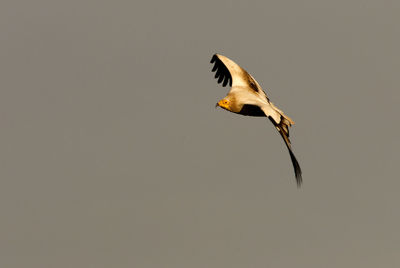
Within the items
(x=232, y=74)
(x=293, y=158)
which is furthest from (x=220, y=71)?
(x=293, y=158)

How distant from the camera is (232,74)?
52719 millimetres

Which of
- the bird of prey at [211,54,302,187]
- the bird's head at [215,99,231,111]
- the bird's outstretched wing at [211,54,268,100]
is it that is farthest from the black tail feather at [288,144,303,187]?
the bird's outstretched wing at [211,54,268,100]

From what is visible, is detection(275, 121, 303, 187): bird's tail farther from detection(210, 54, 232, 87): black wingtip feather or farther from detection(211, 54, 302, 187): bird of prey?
detection(210, 54, 232, 87): black wingtip feather

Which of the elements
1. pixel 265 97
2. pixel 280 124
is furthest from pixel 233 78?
pixel 280 124

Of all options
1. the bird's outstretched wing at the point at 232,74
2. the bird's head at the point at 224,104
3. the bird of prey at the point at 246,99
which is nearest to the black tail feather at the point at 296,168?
the bird of prey at the point at 246,99

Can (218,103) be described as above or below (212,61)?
below

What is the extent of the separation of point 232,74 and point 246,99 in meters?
6.27

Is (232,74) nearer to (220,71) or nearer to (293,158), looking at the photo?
(220,71)

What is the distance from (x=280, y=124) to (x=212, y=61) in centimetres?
1516

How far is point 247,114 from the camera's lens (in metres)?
46.9

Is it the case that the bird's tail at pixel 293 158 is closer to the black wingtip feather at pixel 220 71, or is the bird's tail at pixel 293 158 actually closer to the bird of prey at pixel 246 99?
the bird of prey at pixel 246 99

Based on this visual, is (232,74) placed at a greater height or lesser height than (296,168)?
greater

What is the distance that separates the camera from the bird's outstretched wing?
51.3 m

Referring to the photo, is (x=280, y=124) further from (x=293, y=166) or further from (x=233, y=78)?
(x=233, y=78)
